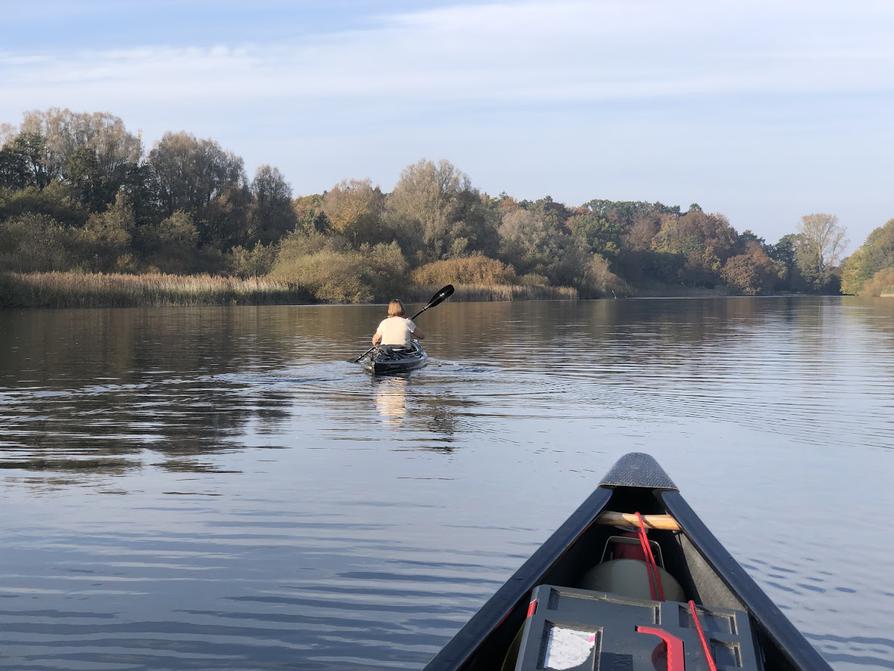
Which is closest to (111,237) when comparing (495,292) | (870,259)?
(495,292)

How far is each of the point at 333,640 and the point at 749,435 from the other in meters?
6.34

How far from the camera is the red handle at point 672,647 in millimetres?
2699

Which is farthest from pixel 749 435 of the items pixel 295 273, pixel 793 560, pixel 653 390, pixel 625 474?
pixel 295 273

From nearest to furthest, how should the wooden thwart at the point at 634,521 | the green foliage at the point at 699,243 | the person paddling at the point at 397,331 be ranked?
1. the wooden thwart at the point at 634,521
2. the person paddling at the point at 397,331
3. the green foliage at the point at 699,243

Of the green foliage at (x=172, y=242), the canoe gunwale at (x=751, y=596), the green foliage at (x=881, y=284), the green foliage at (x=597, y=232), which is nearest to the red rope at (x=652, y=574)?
the canoe gunwale at (x=751, y=596)

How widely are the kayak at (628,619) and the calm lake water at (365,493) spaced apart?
769mm

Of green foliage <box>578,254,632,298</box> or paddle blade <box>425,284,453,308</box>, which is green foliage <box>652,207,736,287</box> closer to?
green foliage <box>578,254,632,298</box>

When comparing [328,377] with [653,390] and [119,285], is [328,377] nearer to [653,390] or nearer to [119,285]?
[653,390]

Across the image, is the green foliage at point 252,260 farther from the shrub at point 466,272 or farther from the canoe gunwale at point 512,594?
the canoe gunwale at point 512,594

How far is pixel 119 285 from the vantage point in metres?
37.1

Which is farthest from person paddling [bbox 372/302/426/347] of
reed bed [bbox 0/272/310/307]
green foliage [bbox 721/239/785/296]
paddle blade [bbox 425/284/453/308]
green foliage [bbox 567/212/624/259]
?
green foliage [bbox 721/239/785/296]

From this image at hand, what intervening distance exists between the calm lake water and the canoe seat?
767 mm

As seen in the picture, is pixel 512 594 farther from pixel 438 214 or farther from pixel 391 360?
pixel 438 214

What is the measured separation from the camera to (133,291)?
123 ft
